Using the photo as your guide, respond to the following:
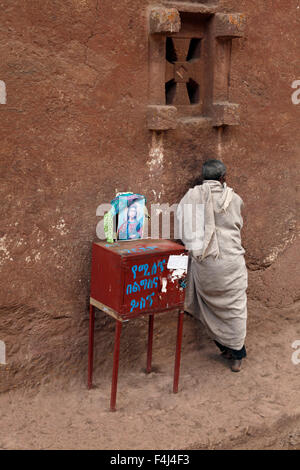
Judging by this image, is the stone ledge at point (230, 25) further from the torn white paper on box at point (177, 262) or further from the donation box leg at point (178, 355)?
the donation box leg at point (178, 355)

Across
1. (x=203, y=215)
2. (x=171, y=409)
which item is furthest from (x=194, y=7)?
(x=171, y=409)

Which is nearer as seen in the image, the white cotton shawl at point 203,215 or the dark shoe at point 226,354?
the white cotton shawl at point 203,215

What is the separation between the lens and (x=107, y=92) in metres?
3.47

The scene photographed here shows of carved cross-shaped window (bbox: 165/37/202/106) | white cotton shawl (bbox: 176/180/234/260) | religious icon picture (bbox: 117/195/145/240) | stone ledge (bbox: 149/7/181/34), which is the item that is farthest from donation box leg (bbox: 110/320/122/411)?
stone ledge (bbox: 149/7/181/34)

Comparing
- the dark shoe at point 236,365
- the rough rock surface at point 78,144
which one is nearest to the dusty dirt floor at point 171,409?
the dark shoe at point 236,365

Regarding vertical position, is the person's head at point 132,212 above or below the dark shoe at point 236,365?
above

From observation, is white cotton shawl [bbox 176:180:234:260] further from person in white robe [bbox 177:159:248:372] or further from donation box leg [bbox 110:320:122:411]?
donation box leg [bbox 110:320:122:411]

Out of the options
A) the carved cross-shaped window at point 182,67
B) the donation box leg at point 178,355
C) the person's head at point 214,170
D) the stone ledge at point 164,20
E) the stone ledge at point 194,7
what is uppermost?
the stone ledge at point 194,7

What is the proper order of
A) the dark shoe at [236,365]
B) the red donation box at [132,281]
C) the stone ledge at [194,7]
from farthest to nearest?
1. the dark shoe at [236,365]
2. the stone ledge at [194,7]
3. the red donation box at [132,281]

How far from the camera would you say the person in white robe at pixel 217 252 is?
3707 millimetres

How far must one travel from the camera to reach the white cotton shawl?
12.1 ft

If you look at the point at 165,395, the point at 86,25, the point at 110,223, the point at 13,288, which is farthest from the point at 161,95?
the point at 165,395

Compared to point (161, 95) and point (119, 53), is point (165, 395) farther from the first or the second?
point (119, 53)

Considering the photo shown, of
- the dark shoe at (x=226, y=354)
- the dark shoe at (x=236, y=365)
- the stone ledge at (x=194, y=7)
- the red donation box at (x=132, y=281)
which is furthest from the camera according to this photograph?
the dark shoe at (x=226, y=354)
